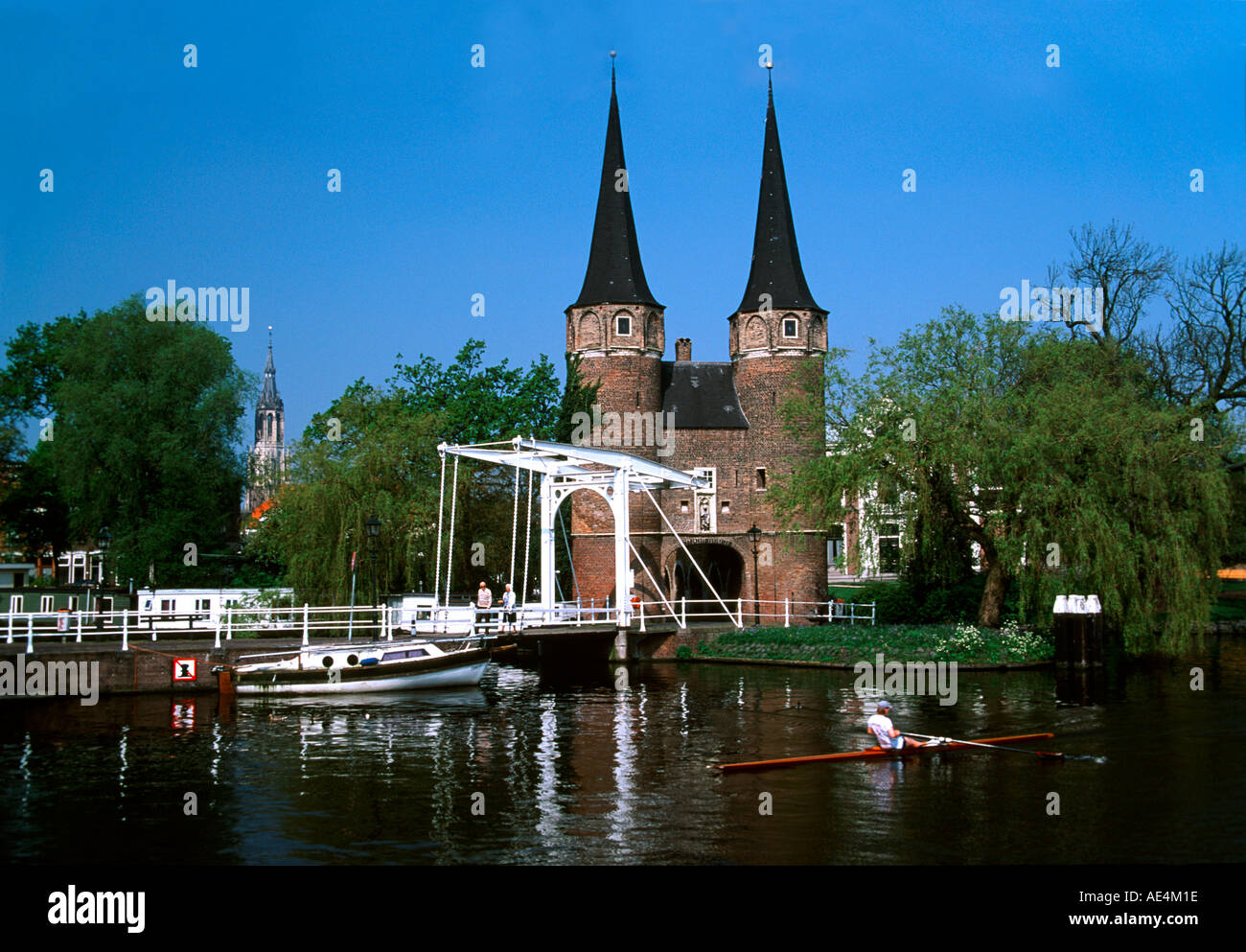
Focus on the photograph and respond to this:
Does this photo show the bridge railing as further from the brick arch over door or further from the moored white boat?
the moored white boat

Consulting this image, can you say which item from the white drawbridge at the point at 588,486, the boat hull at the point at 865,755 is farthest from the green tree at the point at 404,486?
the boat hull at the point at 865,755

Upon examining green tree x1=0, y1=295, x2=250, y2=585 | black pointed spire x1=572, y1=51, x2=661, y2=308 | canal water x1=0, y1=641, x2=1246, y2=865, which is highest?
black pointed spire x1=572, y1=51, x2=661, y2=308

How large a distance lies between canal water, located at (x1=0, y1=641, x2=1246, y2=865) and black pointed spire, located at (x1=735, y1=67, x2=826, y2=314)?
20940 millimetres

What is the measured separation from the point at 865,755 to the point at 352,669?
11654 millimetres

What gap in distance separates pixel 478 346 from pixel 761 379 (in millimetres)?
10683

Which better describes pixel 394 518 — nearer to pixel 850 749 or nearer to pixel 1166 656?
pixel 850 749

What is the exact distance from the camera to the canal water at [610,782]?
11641mm

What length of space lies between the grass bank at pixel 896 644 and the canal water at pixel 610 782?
3.80 metres

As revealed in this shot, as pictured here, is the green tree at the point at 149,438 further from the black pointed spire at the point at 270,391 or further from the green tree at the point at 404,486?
the black pointed spire at the point at 270,391

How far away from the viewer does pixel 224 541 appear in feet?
156

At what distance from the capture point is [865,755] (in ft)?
53.1

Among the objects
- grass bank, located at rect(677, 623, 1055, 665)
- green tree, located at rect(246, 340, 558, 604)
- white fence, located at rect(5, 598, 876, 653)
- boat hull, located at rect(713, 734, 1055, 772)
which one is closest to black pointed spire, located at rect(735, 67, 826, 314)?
green tree, located at rect(246, 340, 558, 604)

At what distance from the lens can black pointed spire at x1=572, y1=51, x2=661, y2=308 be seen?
40.9 metres
